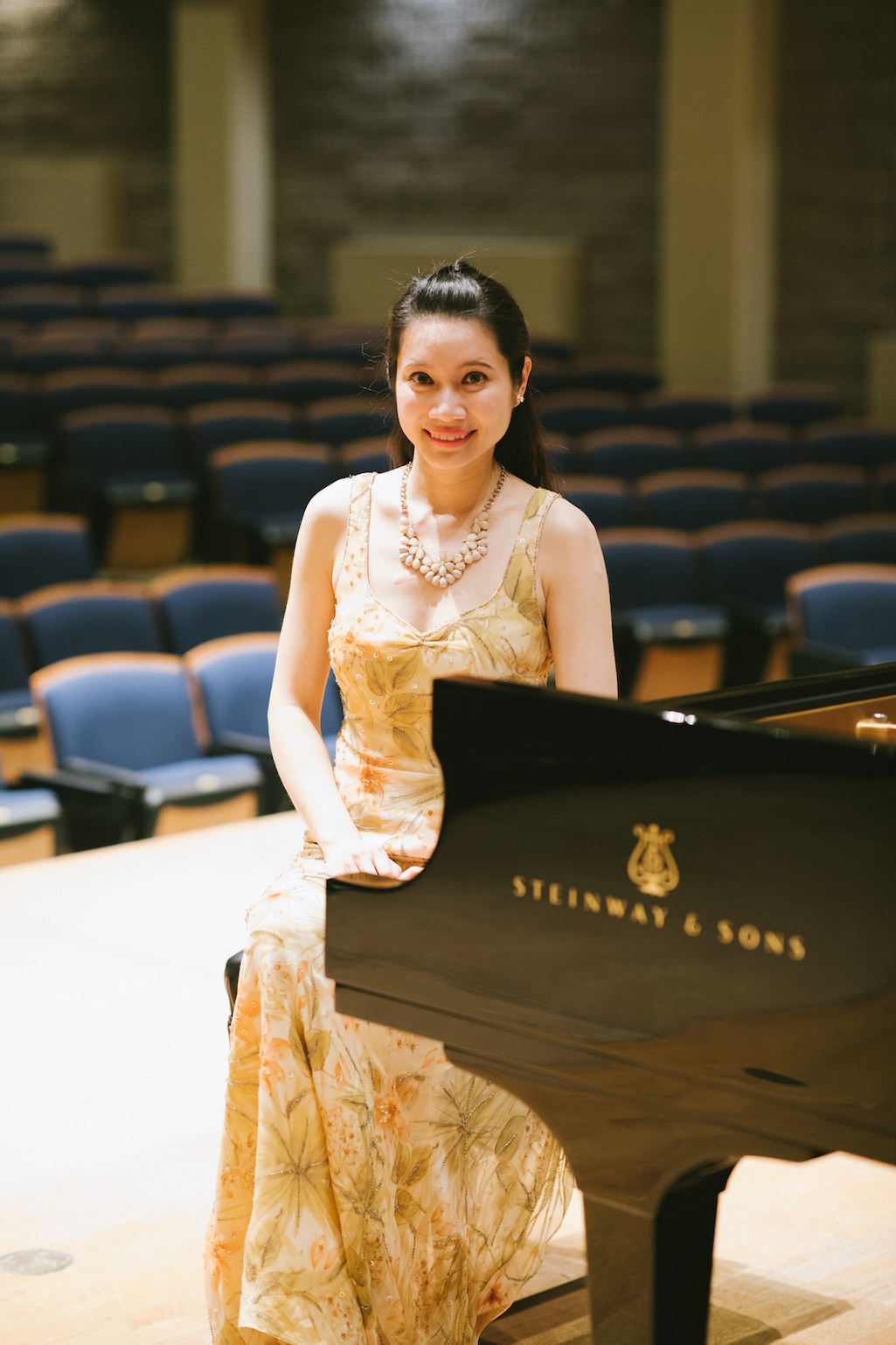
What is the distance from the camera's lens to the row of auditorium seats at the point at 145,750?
3248mm

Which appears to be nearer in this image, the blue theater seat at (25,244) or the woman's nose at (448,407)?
the woman's nose at (448,407)

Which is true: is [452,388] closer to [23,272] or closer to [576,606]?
[576,606]

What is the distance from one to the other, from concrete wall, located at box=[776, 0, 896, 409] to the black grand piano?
7716 millimetres

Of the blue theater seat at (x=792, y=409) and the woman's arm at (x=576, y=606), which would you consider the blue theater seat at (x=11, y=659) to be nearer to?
the woman's arm at (x=576, y=606)

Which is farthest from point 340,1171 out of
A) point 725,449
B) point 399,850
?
point 725,449

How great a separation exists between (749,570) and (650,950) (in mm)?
3884

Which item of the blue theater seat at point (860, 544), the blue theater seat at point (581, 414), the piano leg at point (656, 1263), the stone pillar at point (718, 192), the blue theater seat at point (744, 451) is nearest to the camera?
the piano leg at point (656, 1263)

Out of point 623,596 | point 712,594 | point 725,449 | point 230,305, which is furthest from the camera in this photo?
point 230,305

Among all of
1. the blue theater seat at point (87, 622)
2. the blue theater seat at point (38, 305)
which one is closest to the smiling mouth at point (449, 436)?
the blue theater seat at point (87, 622)

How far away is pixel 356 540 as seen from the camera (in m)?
1.73

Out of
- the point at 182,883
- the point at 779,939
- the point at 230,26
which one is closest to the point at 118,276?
the point at 230,26

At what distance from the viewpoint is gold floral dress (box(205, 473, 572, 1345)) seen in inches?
61.2

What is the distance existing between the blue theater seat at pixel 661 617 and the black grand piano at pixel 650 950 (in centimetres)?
321

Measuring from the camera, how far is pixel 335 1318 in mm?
1565
